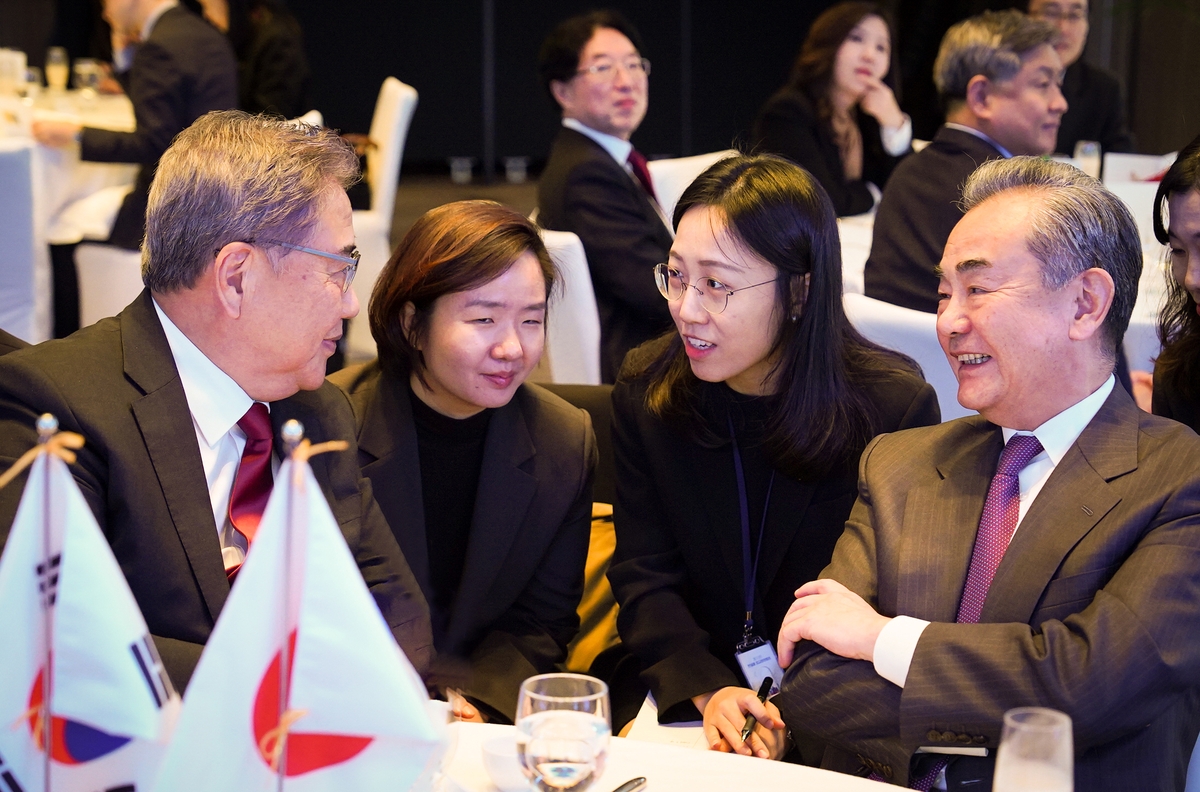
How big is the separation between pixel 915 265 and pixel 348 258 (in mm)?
2214

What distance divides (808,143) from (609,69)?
1.02 m

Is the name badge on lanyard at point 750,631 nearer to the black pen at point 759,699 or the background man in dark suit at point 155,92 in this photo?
the black pen at point 759,699

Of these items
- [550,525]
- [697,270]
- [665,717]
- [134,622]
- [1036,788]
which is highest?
[697,270]

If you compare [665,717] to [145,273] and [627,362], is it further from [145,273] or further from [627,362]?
[145,273]

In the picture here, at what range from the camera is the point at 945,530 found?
1764 mm

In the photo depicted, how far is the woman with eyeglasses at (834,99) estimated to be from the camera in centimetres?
499

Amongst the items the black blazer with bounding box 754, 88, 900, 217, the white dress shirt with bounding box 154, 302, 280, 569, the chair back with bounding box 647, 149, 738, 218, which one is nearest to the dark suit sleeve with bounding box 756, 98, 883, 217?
the black blazer with bounding box 754, 88, 900, 217

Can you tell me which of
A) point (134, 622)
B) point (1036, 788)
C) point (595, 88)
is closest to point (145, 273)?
point (134, 622)

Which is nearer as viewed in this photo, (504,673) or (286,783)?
(286,783)

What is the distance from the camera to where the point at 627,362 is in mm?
2475

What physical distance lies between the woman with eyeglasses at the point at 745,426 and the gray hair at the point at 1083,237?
545mm

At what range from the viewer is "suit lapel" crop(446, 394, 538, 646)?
7.57ft

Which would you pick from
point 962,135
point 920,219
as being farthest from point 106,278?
point 962,135

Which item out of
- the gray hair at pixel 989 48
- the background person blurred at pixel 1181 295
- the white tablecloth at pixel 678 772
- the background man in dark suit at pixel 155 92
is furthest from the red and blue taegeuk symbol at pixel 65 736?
the background man in dark suit at pixel 155 92
